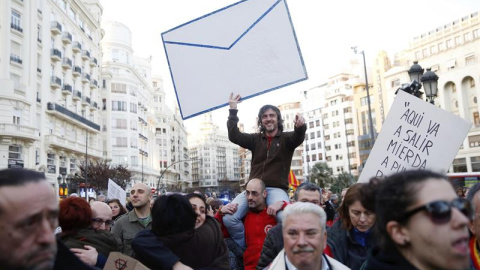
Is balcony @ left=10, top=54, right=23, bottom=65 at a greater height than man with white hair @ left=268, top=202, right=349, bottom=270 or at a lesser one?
greater

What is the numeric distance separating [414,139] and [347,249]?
1851 mm

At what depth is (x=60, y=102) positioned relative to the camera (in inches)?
1757

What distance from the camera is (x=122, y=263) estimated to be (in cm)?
333

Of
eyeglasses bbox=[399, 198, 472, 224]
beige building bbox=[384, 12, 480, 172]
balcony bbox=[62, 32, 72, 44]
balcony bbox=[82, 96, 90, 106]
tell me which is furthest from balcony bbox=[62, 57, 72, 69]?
beige building bbox=[384, 12, 480, 172]

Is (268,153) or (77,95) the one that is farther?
(77,95)

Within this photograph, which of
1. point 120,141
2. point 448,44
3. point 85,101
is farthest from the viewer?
point 120,141

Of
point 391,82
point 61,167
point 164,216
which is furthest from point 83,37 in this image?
point 164,216

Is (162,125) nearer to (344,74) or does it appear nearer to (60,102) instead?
(344,74)

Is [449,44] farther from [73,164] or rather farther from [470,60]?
[73,164]

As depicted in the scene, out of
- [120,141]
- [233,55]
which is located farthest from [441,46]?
[233,55]

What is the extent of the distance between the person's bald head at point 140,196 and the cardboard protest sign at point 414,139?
2927 millimetres

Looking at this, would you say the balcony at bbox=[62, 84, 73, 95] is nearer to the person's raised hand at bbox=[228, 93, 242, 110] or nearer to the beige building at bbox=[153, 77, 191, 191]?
the person's raised hand at bbox=[228, 93, 242, 110]

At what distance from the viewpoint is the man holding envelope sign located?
17.3 ft

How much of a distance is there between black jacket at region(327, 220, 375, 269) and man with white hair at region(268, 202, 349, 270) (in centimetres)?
81
